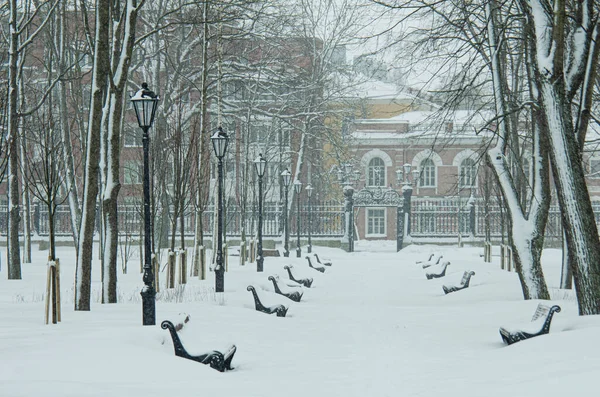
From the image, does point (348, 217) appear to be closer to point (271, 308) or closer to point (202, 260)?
point (202, 260)

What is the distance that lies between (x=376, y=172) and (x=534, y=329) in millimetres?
42265

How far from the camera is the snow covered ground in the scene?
679 cm

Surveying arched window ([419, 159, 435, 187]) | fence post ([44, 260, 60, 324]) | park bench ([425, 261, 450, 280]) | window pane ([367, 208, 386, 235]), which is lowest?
park bench ([425, 261, 450, 280])

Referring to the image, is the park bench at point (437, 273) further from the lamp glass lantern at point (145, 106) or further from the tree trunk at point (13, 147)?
the lamp glass lantern at point (145, 106)

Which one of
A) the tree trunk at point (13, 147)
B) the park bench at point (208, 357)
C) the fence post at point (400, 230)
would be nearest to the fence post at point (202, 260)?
the tree trunk at point (13, 147)

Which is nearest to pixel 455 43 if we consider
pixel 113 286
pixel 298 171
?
pixel 113 286

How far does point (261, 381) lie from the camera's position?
25.5 ft

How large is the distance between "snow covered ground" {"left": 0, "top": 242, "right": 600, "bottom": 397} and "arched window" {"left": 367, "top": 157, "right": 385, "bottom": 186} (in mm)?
34564

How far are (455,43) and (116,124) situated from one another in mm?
8149

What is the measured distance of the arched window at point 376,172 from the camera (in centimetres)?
5147

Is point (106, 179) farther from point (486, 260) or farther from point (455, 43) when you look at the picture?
point (486, 260)

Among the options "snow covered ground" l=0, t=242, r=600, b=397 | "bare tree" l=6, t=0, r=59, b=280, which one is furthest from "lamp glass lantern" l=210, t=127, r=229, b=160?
"bare tree" l=6, t=0, r=59, b=280

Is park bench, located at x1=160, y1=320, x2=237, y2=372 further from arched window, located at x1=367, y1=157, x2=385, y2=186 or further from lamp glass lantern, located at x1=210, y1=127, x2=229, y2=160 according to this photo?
arched window, located at x1=367, y1=157, x2=385, y2=186

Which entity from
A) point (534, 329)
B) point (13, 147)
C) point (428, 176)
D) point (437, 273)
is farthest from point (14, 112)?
point (428, 176)
